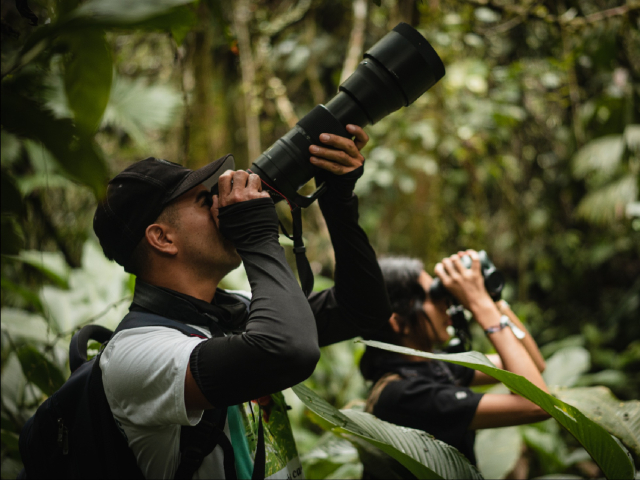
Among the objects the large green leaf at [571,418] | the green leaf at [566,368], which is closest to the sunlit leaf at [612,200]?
the green leaf at [566,368]

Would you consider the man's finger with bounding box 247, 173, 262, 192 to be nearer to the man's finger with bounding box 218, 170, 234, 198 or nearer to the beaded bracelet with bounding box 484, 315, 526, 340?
the man's finger with bounding box 218, 170, 234, 198

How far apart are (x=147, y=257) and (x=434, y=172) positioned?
7.95ft

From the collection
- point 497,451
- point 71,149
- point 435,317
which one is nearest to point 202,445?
point 71,149

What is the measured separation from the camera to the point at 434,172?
10.3 ft

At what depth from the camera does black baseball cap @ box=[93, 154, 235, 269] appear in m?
1.02

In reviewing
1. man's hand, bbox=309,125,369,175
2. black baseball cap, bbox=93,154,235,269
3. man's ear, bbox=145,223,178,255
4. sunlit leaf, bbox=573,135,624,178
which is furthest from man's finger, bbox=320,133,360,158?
sunlit leaf, bbox=573,135,624,178

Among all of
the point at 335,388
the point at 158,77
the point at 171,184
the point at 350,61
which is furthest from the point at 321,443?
the point at 158,77

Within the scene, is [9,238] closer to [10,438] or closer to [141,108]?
[10,438]

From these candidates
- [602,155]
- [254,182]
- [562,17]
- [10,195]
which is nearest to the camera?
[10,195]

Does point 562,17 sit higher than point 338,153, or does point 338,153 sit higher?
point 562,17

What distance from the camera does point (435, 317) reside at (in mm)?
1502

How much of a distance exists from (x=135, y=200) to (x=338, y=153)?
46 cm

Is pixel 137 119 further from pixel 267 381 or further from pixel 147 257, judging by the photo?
pixel 267 381

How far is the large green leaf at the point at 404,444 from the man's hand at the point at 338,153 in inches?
19.7
